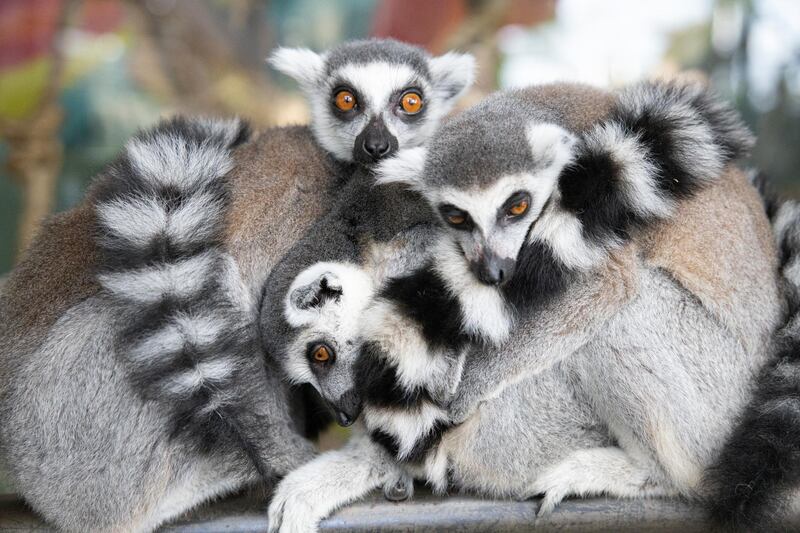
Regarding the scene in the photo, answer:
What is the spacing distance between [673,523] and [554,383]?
0.60 meters

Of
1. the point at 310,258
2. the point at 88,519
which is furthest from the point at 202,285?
the point at 88,519

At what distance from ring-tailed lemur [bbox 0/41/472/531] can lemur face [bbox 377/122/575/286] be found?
86cm

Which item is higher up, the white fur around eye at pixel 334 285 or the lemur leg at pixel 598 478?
the white fur around eye at pixel 334 285

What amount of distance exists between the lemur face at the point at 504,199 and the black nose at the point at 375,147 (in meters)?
0.54

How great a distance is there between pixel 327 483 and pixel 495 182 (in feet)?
3.92

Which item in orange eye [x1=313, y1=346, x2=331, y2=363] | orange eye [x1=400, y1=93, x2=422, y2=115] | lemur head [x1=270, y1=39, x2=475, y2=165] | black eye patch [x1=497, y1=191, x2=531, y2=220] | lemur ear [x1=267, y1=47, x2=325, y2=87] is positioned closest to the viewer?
black eye patch [x1=497, y1=191, x2=531, y2=220]

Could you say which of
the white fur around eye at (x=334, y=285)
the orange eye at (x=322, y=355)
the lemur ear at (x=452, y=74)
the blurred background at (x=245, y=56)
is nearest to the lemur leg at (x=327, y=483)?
the orange eye at (x=322, y=355)

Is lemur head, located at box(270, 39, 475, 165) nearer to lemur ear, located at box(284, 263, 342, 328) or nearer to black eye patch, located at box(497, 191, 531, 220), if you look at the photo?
lemur ear, located at box(284, 263, 342, 328)

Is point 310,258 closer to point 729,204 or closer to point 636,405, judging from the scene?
point 636,405

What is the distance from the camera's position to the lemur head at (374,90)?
313 cm

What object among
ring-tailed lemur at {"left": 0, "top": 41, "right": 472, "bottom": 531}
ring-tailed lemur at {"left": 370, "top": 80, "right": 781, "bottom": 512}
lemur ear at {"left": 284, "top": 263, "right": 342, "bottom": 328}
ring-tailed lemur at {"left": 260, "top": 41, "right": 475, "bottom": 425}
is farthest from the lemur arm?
ring-tailed lemur at {"left": 0, "top": 41, "right": 472, "bottom": 531}

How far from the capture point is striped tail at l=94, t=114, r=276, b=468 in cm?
240

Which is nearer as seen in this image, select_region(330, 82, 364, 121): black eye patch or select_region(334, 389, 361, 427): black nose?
select_region(334, 389, 361, 427): black nose

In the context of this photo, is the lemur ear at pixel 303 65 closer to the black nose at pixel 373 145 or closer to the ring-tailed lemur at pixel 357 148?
the ring-tailed lemur at pixel 357 148
